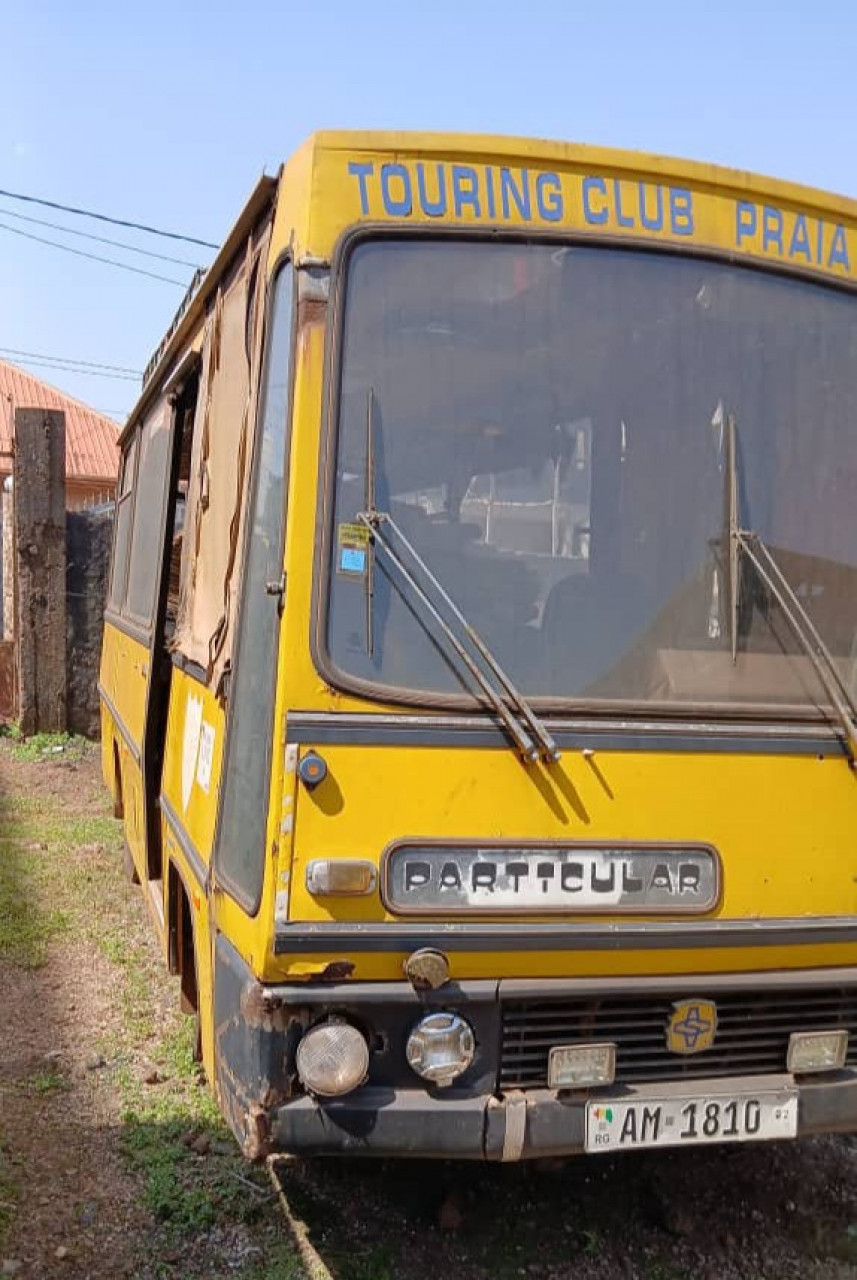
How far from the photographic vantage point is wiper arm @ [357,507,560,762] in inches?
113

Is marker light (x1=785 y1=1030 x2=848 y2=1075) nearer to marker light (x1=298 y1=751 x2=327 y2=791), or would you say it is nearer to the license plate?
the license plate

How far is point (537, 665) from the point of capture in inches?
118

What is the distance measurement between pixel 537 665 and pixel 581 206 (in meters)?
1.16

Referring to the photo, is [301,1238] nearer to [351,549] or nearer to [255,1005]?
[255,1005]

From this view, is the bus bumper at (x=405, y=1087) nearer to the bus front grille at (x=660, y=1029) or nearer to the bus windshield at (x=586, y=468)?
the bus front grille at (x=660, y=1029)

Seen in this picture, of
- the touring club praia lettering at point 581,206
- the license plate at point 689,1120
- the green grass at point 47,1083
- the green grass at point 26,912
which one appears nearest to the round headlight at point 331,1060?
the license plate at point 689,1120

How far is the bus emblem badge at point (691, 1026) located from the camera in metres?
2.98

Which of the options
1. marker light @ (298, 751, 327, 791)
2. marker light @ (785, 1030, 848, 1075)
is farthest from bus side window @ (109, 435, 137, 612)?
marker light @ (785, 1030, 848, 1075)

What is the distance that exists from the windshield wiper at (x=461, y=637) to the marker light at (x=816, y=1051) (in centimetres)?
98

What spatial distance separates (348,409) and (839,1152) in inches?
119

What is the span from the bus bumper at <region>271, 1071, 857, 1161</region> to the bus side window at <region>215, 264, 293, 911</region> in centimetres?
49

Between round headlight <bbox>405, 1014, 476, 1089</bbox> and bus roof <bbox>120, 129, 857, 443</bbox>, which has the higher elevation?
bus roof <bbox>120, 129, 857, 443</bbox>

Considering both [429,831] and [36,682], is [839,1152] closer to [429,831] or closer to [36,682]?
[429,831]

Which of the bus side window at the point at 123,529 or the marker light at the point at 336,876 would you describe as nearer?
the marker light at the point at 336,876
